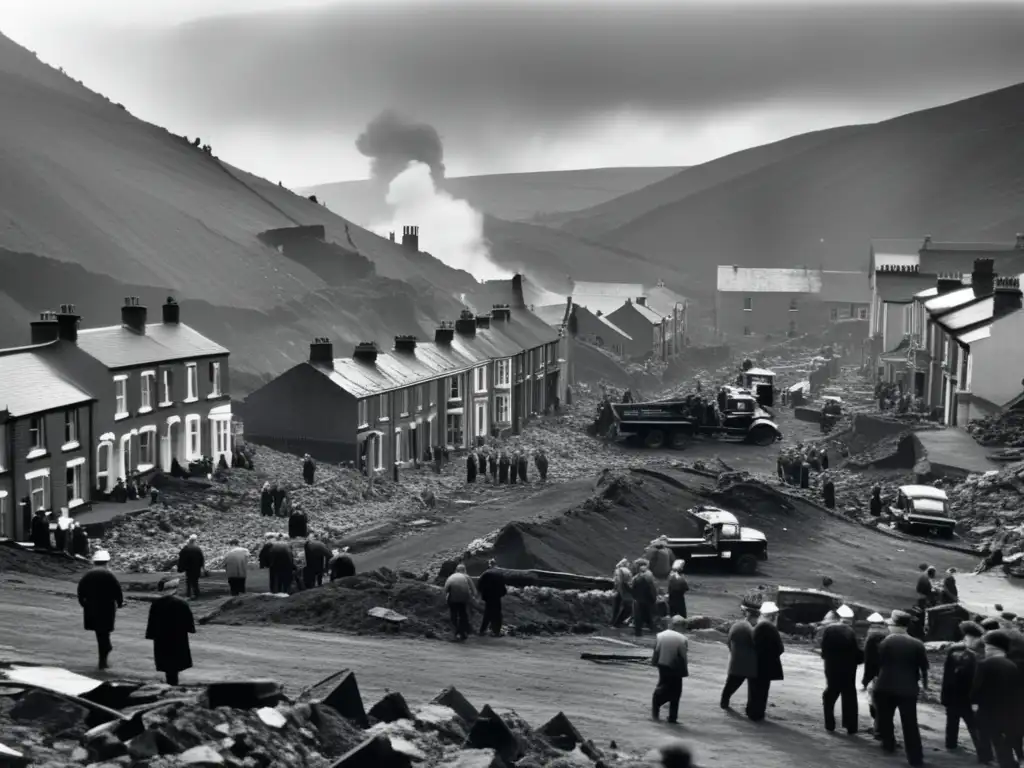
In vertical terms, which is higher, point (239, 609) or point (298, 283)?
point (298, 283)

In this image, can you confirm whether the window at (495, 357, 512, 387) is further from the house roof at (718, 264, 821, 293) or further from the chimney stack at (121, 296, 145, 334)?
the house roof at (718, 264, 821, 293)

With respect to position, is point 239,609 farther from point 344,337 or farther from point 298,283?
point 298,283

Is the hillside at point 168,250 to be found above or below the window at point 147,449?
above

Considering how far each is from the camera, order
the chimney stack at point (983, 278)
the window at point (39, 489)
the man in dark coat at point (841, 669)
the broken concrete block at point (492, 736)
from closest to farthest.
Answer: the broken concrete block at point (492, 736) → the man in dark coat at point (841, 669) → the window at point (39, 489) → the chimney stack at point (983, 278)

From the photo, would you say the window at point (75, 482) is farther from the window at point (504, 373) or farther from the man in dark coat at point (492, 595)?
the window at point (504, 373)

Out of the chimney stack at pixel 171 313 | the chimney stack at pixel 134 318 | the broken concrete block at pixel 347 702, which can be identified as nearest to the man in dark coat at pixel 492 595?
the broken concrete block at pixel 347 702

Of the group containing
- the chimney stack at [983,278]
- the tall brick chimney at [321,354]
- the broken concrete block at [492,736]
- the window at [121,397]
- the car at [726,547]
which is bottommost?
the car at [726,547]

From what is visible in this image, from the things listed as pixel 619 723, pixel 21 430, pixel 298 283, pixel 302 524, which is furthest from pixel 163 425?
pixel 298 283
